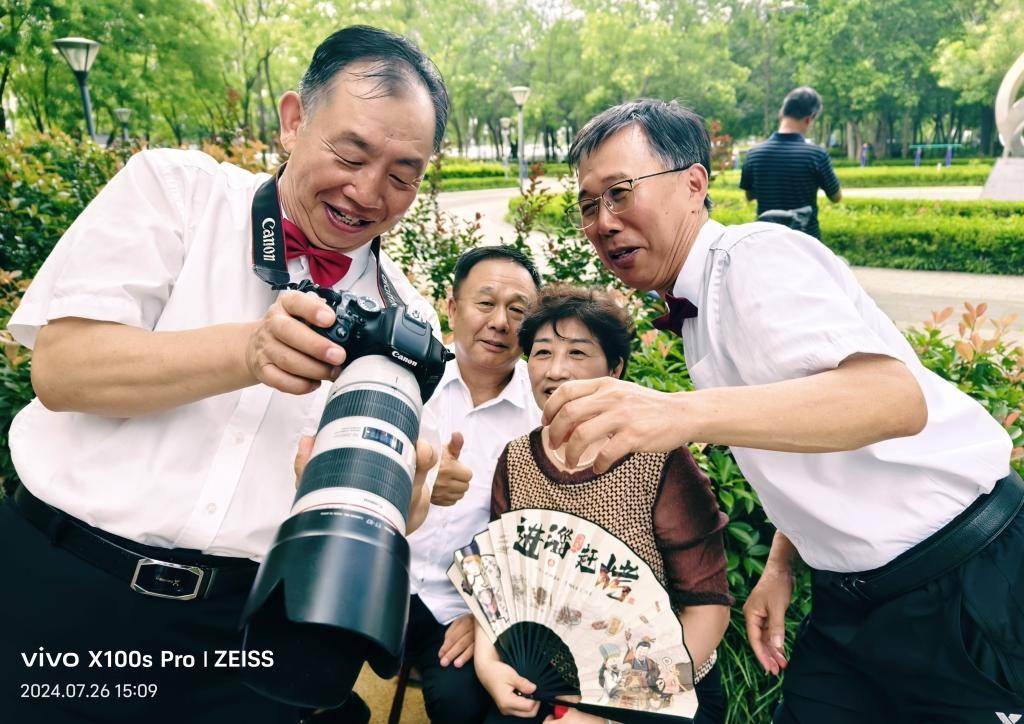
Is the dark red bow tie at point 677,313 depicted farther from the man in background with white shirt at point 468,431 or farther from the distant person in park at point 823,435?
the man in background with white shirt at point 468,431

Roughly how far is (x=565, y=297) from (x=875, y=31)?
136 ft

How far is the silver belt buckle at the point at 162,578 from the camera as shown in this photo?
140 centimetres

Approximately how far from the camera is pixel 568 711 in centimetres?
194

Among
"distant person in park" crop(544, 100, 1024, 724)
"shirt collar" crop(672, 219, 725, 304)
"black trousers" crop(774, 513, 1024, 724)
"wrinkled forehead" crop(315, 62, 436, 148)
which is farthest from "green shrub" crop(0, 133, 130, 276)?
"black trousers" crop(774, 513, 1024, 724)

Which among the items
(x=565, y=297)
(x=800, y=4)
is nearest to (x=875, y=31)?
(x=800, y=4)

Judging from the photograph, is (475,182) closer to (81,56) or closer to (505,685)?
(81,56)

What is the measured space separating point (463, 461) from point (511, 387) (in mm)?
353

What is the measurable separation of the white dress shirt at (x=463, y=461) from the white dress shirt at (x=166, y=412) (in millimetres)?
826

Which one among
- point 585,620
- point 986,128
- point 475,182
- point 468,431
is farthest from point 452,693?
point 986,128

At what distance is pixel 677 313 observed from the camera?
169 cm

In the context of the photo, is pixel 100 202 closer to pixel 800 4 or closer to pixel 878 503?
pixel 878 503

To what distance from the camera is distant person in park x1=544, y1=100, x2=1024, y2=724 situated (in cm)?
119

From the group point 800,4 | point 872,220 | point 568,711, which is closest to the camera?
point 568,711

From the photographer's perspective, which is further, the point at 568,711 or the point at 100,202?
the point at 568,711
